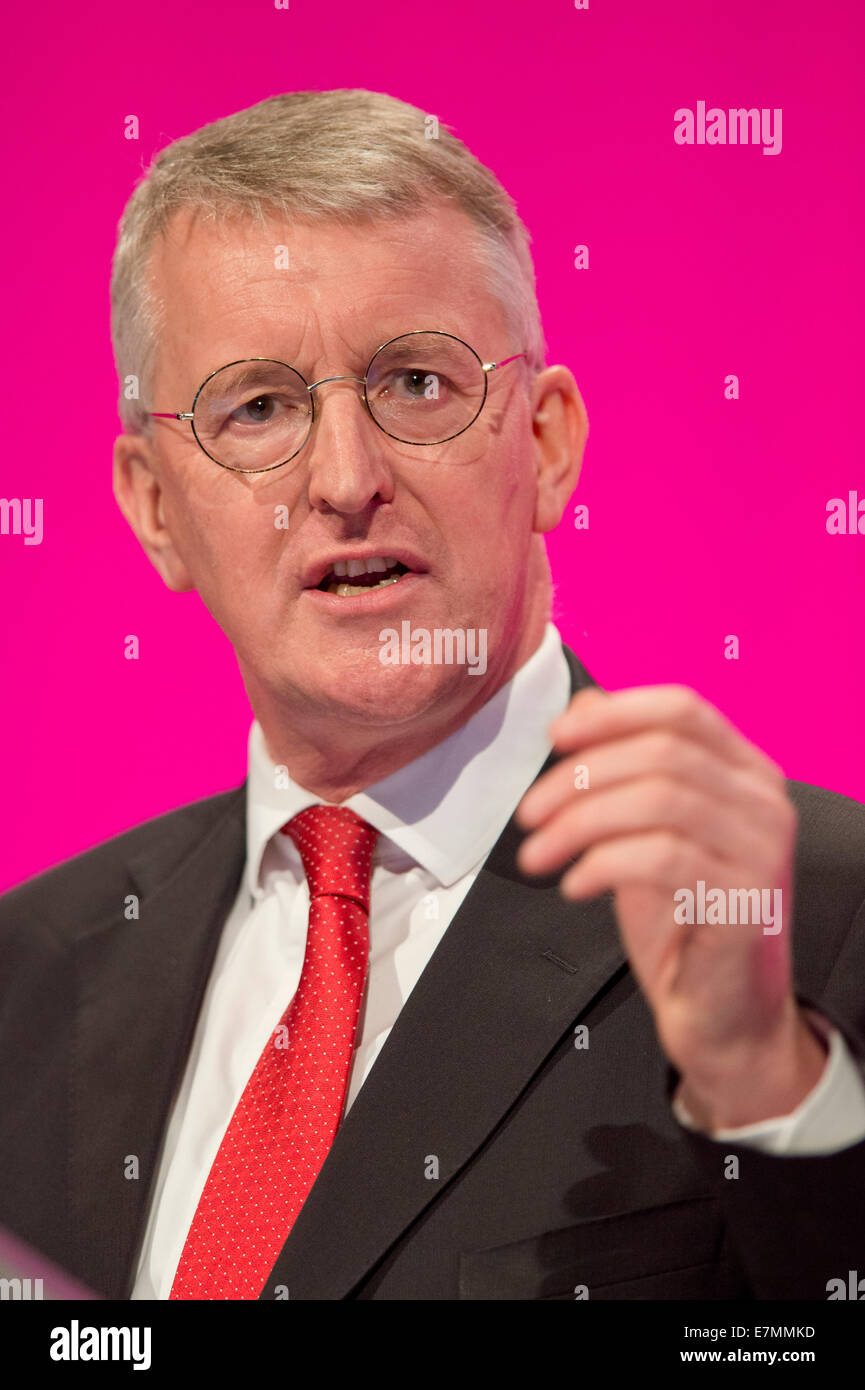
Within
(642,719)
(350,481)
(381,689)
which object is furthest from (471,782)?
(642,719)

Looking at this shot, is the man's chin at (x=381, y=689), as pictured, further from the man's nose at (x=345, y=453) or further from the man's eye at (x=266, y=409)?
the man's eye at (x=266, y=409)

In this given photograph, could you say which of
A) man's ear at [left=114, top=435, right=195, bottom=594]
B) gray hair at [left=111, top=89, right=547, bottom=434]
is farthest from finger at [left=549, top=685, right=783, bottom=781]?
man's ear at [left=114, top=435, right=195, bottom=594]

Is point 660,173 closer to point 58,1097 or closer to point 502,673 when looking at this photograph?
point 502,673

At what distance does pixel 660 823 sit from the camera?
1.20 m

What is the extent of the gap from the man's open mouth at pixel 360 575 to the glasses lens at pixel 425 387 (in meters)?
0.15

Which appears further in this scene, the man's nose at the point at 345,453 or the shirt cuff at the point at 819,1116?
the man's nose at the point at 345,453

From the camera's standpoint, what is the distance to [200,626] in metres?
2.57

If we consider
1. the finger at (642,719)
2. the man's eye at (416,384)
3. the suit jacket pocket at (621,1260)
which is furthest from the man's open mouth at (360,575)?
the suit jacket pocket at (621,1260)

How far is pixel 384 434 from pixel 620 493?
545mm

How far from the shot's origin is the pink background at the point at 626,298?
6.97 ft

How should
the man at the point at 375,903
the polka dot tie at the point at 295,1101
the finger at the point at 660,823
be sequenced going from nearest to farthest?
the finger at the point at 660,823 → the man at the point at 375,903 → the polka dot tie at the point at 295,1101

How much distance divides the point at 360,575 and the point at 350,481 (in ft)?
0.48

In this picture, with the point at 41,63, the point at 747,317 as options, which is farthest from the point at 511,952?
the point at 41,63

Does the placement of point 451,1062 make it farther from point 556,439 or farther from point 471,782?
point 556,439
